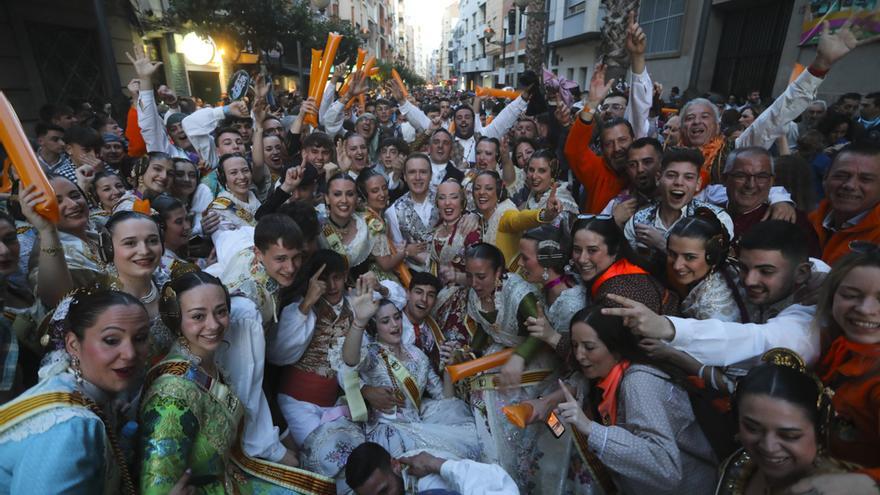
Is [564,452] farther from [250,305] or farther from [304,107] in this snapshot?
[304,107]

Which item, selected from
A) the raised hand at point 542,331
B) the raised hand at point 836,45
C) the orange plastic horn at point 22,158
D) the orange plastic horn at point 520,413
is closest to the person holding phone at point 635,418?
the orange plastic horn at point 520,413

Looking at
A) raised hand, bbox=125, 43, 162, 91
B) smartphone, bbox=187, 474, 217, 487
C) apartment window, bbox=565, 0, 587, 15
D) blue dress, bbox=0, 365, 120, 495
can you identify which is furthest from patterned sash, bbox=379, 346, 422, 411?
apartment window, bbox=565, 0, 587, 15

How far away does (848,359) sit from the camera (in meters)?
1.75

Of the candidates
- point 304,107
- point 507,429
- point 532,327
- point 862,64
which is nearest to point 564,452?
point 507,429

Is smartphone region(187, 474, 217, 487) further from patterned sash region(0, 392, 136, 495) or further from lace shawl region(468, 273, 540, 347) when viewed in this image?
lace shawl region(468, 273, 540, 347)

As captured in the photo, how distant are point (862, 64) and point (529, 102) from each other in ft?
20.6

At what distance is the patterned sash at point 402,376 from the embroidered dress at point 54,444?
5.76 ft

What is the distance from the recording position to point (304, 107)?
4977mm

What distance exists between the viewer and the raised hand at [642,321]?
1.88 metres

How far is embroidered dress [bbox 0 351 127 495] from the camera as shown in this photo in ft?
4.36

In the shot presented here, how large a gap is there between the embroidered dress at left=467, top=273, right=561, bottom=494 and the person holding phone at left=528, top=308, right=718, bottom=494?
18.6 inches

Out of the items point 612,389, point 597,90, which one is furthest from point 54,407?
point 597,90

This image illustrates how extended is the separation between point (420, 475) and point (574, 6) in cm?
2375

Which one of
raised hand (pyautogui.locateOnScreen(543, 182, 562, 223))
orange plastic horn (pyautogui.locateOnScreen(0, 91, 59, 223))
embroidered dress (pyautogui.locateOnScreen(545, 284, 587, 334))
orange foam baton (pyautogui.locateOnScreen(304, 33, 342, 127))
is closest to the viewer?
orange plastic horn (pyautogui.locateOnScreen(0, 91, 59, 223))
